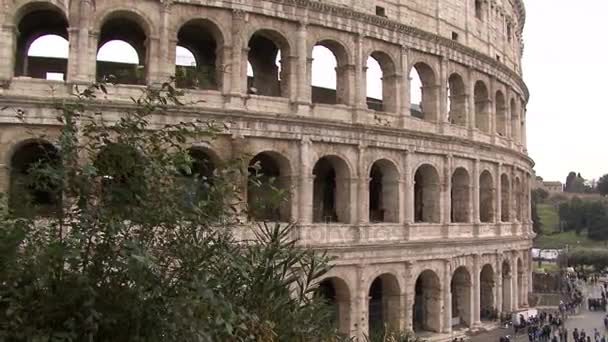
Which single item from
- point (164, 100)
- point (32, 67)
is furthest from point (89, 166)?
point (32, 67)

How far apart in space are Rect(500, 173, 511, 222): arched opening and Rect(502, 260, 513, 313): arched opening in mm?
2171

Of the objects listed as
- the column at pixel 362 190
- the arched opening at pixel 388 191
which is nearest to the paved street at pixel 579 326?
the arched opening at pixel 388 191

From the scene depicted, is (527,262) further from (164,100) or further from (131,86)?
(164,100)

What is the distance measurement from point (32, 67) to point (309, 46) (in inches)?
360

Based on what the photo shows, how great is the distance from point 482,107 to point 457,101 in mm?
2141

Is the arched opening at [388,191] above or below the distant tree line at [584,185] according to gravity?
below

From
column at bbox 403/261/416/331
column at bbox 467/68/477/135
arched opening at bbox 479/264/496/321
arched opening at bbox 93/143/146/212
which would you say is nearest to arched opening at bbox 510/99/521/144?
column at bbox 467/68/477/135

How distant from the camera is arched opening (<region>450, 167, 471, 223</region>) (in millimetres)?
24438

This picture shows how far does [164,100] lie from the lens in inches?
268

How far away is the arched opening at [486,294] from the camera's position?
25766mm

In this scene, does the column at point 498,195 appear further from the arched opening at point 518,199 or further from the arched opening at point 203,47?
the arched opening at point 203,47

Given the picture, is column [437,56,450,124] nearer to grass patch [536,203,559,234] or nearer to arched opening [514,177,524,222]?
arched opening [514,177,524,222]

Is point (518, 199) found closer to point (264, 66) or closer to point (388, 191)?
point (388, 191)

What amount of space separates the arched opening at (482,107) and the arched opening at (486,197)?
200cm
